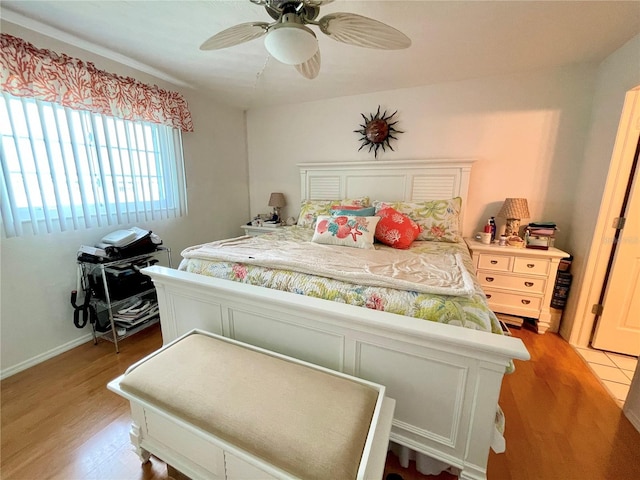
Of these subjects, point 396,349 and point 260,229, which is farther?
point 260,229

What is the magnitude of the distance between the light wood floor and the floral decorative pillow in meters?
1.09

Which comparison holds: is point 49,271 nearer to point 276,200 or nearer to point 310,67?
point 276,200

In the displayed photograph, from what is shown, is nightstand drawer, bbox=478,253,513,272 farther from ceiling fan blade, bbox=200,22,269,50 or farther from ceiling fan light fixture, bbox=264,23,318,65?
ceiling fan blade, bbox=200,22,269,50

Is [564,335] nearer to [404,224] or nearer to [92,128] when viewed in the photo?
[404,224]

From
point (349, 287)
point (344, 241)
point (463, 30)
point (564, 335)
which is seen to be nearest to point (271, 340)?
point (349, 287)

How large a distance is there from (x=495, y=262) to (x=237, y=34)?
252 cm

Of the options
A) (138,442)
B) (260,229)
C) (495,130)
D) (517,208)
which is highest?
(495,130)

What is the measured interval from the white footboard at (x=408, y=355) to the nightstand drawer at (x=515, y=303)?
1691 millimetres

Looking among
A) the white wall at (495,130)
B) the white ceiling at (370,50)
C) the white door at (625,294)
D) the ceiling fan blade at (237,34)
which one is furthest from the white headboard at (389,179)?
the ceiling fan blade at (237,34)

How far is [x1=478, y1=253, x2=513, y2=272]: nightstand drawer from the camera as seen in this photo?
7.44 ft

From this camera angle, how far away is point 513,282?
89.8 inches

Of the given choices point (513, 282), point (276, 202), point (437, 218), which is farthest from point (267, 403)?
point (276, 202)

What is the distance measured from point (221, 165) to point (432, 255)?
106 inches

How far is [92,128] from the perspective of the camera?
6.52 ft
